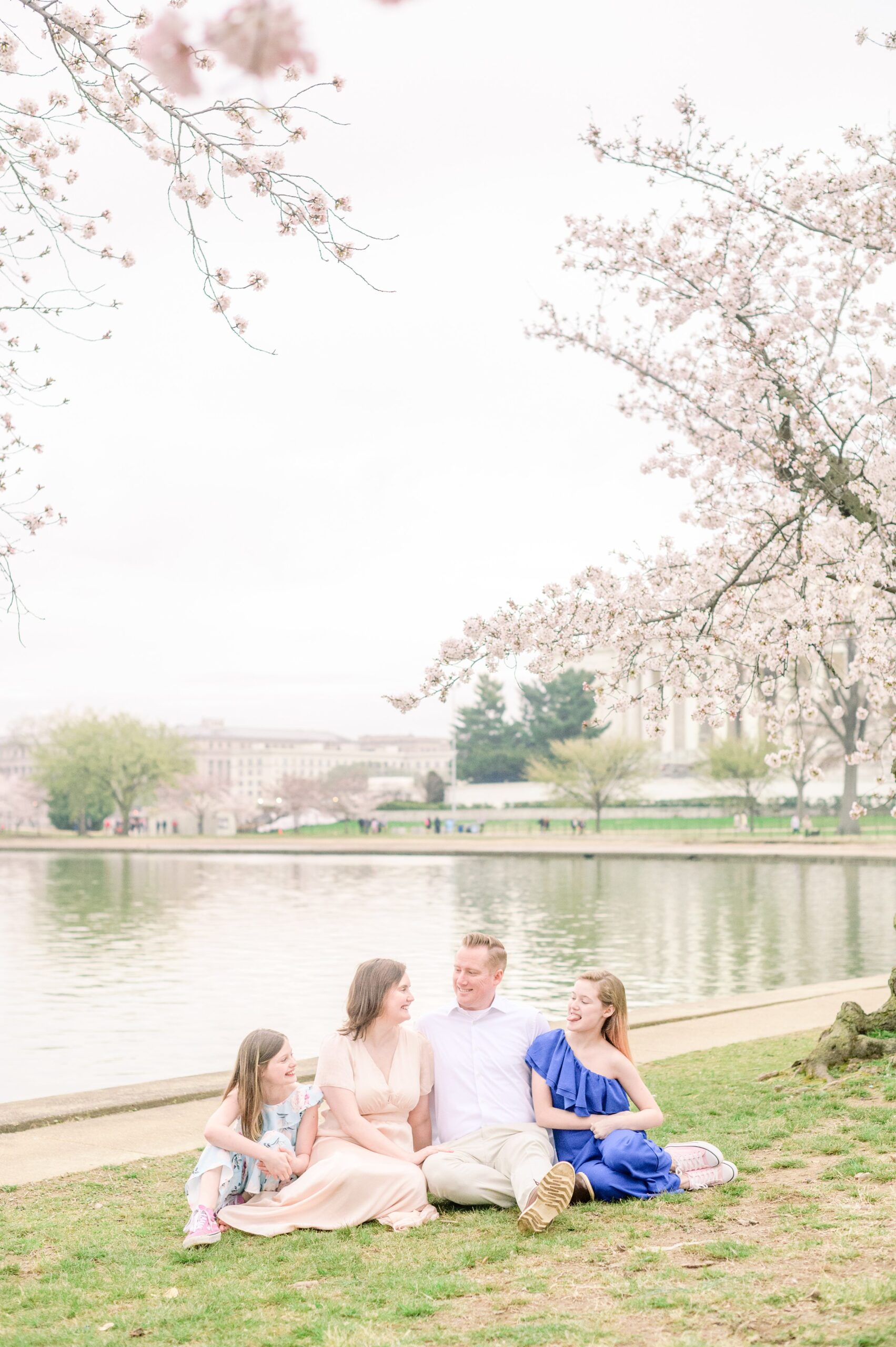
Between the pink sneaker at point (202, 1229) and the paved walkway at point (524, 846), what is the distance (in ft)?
139

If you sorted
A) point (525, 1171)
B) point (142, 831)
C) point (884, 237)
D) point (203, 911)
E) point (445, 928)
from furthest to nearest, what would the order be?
1. point (142, 831)
2. point (203, 911)
3. point (445, 928)
4. point (884, 237)
5. point (525, 1171)

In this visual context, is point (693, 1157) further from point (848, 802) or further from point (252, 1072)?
point (848, 802)

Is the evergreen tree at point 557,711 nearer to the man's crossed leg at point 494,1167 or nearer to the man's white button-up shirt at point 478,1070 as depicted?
the man's white button-up shirt at point 478,1070

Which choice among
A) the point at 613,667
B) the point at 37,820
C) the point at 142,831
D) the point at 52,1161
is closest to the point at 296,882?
the point at 613,667

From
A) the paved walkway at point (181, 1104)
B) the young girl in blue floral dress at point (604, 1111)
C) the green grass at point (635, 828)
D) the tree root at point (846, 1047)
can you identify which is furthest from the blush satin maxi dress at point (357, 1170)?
the green grass at point (635, 828)

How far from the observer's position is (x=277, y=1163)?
6.05m

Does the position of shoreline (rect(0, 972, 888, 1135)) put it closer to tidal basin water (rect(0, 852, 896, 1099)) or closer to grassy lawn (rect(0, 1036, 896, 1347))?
tidal basin water (rect(0, 852, 896, 1099))

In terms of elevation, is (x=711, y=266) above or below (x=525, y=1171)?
above

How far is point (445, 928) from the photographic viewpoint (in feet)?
82.4

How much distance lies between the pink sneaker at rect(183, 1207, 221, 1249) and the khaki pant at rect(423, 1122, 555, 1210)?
3.25 ft

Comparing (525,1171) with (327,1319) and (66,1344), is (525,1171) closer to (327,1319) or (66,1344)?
(327,1319)

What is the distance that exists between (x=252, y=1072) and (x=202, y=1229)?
2.23 feet

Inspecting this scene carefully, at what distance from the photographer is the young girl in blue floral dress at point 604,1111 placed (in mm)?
6184

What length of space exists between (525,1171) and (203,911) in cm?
2468
